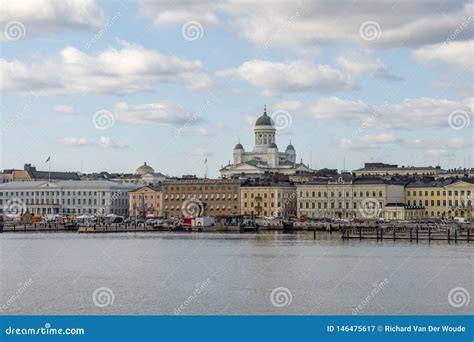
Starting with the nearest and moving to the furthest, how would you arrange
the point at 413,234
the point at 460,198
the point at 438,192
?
1. the point at 413,234
2. the point at 460,198
3. the point at 438,192

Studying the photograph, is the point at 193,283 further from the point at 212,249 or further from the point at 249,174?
the point at 249,174

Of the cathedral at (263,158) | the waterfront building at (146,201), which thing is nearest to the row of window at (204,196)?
the waterfront building at (146,201)

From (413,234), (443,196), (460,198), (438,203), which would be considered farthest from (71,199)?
(413,234)

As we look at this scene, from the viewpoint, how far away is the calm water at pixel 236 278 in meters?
26.6

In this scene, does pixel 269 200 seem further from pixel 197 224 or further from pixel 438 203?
pixel 197 224

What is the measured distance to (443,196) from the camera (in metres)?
85.2

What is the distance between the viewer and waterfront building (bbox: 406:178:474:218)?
8338 centimetres

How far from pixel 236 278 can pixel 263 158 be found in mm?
88262

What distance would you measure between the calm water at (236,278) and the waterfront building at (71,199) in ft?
165

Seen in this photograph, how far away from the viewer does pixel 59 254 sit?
45.9 m

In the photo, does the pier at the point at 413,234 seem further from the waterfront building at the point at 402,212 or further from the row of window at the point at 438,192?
the row of window at the point at 438,192

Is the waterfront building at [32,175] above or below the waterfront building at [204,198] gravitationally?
above

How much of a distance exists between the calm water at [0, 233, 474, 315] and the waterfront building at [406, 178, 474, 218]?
32.4 metres

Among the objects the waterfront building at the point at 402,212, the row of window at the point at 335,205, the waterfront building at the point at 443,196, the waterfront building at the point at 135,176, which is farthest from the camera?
the waterfront building at the point at 135,176
